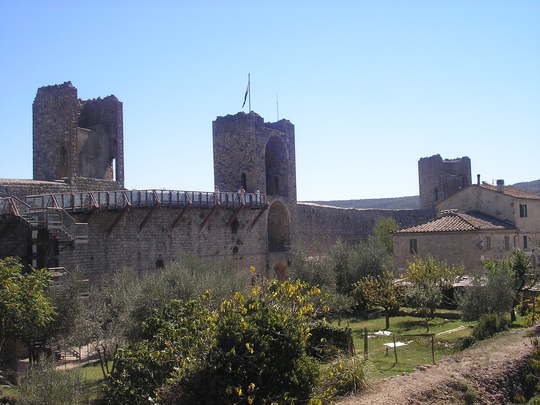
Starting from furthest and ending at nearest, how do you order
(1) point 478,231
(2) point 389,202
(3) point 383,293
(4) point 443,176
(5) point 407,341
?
1. (2) point 389,202
2. (4) point 443,176
3. (1) point 478,231
4. (3) point 383,293
5. (5) point 407,341

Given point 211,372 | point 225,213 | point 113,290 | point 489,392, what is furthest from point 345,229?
point 211,372

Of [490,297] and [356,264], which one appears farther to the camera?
[356,264]

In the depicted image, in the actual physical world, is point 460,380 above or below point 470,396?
above

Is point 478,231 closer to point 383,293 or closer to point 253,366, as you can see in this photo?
point 383,293

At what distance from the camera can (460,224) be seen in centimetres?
2898

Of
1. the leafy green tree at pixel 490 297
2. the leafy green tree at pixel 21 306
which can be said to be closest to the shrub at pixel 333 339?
the leafy green tree at pixel 490 297

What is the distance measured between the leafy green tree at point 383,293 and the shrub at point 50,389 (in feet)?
42.5

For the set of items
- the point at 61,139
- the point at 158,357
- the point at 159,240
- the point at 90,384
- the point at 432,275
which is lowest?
the point at 90,384

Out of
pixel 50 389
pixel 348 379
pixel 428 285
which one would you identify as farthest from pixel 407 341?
pixel 50 389

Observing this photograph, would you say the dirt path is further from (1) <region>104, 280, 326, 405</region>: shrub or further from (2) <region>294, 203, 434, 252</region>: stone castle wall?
(2) <region>294, 203, 434, 252</region>: stone castle wall

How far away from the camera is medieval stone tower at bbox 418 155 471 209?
48.9 m

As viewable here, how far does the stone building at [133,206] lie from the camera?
18.2 m

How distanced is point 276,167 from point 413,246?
30.0ft

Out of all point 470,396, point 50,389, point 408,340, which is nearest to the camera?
point 50,389
